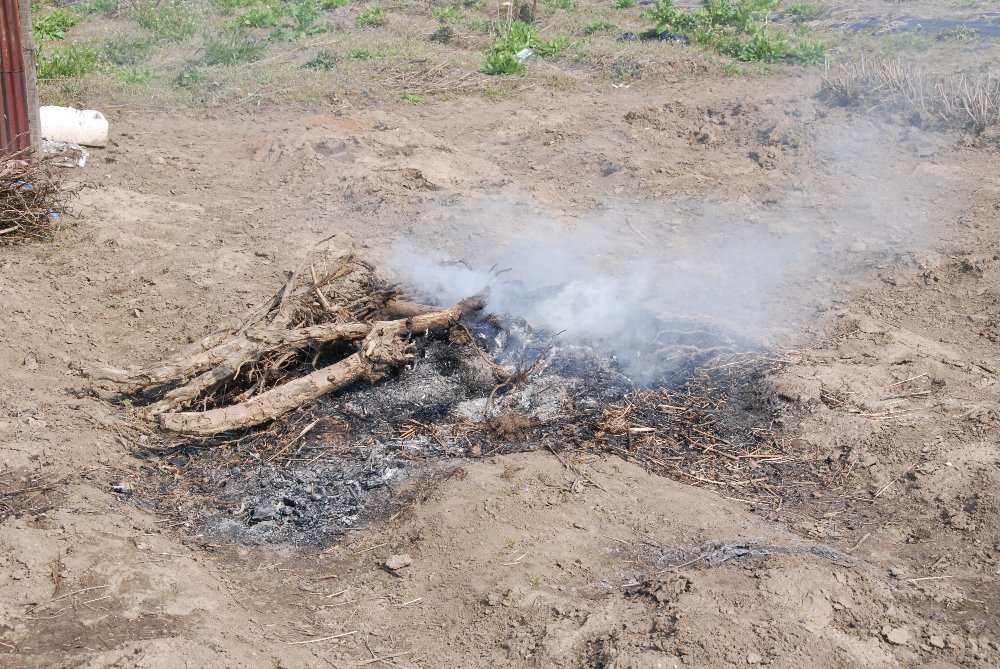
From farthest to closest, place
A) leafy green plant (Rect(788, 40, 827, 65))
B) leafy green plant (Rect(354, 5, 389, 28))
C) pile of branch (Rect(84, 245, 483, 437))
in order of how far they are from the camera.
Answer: leafy green plant (Rect(354, 5, 389, 28)) < leafy green plant (Rect(788, 40, 827, 65)) < pile of branch (Rect(84, 245, 483, 437))

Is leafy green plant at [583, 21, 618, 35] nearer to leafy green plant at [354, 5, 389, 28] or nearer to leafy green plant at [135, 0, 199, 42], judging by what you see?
leafy green plant at [354, 5, 389, 28]

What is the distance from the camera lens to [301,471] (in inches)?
219

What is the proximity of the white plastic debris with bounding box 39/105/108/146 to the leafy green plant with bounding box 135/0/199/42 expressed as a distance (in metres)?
5.97

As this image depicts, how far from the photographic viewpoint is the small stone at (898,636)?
404 centimetres

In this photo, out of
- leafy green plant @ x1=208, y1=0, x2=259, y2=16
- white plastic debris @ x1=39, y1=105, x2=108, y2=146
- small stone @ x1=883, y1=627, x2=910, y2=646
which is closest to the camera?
small stone @ x1=883, y1=627, x2=910, y2=646

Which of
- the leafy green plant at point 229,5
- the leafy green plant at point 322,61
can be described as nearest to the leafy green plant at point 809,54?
the leafy green plant at point 322,61

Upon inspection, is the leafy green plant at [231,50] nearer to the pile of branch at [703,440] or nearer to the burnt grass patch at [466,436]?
the burnt grass patch at [466,436]

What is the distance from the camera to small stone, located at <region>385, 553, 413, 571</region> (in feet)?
15.5

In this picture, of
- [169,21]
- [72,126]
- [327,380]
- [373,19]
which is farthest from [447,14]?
[327,380]

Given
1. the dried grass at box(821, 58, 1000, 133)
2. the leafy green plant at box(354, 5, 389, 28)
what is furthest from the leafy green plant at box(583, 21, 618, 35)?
the dried grass at box(821, 58, 1000, 133)

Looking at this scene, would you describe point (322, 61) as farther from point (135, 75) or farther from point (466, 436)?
point (466, 436)

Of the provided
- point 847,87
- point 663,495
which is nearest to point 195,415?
→ point 663,495

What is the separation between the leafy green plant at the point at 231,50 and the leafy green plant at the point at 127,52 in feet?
3.33

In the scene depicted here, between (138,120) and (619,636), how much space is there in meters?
10.9
